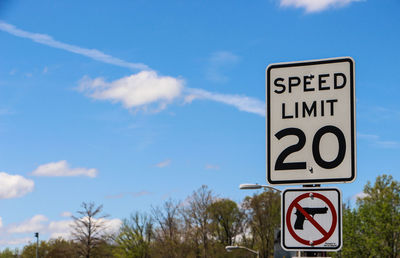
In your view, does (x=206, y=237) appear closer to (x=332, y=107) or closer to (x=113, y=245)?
(x=113, y=245)

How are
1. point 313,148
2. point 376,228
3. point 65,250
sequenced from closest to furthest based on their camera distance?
point 313,148 → point 376,228 → point 65,250

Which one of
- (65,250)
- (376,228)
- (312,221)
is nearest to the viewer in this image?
(312,221)

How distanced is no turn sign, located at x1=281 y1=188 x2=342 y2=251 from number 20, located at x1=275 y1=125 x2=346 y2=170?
19 cm

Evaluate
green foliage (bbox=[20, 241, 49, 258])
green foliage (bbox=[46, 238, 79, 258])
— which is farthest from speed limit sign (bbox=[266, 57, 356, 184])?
green foliage (bbox=[20, 241, 49, 258])

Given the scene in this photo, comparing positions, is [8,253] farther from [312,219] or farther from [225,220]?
[312,219]

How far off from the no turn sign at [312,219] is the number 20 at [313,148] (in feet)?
0.61

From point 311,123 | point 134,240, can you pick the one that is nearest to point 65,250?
point 134,240

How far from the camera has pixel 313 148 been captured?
13.2ft

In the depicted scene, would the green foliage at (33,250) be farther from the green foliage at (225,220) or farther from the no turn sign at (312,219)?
the no turn sign at (312,219)

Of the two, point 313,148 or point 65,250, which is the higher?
point 313,148

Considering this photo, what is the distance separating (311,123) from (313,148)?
185mm

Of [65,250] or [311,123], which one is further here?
[65,250]

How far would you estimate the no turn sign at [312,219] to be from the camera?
3838 mm

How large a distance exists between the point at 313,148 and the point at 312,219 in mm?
495
